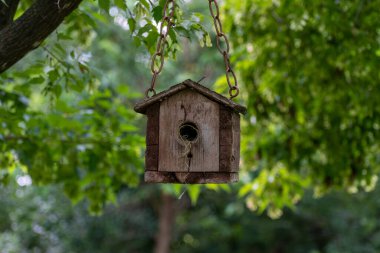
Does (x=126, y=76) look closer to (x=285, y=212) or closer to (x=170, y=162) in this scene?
Answer: (x=285, y=212)

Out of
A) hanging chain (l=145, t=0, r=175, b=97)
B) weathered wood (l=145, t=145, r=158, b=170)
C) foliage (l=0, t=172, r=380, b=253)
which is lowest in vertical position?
foliage (l=0, t=172, r=380, b=253)

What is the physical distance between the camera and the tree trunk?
12.9 m

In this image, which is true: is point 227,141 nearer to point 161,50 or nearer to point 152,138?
point 152,138

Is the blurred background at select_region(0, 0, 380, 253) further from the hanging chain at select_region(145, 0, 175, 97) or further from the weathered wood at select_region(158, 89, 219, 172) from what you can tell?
the weathered wood at select_region(158, 89, 219, 172)

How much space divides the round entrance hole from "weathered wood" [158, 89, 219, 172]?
2cm

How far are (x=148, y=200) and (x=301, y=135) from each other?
860cm

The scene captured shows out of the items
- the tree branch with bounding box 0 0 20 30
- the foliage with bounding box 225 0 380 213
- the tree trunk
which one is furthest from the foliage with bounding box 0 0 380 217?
the tree trunk

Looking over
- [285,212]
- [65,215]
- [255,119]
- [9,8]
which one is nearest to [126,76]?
[65,215]

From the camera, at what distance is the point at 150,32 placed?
2.57m

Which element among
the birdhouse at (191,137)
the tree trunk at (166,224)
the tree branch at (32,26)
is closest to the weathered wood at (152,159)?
the birdhouse at (191,137)

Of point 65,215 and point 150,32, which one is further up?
point 150,32

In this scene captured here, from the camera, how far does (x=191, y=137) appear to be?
2.63 meters

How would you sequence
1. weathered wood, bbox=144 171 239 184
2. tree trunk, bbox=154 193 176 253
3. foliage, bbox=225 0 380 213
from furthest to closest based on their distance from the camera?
tree trunk, bbox=154 193 176 253 < foliage, bbox=225 0 380 213 < weathered wood, bbox=144 171 239 184

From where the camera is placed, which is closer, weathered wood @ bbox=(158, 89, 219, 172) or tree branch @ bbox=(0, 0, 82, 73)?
tree branch @ bbox=(0, 0, 82, 73)
